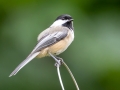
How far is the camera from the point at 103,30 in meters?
4.57

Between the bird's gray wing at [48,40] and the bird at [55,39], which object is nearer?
the bird's gray wing at [48,40]

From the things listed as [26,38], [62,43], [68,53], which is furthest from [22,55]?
[62,43]

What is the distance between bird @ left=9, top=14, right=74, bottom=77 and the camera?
3570mm

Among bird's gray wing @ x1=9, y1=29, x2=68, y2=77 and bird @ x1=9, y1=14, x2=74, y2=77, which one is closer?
bird's gray wing @ x1=9, y1=29, x2=68, y2=77

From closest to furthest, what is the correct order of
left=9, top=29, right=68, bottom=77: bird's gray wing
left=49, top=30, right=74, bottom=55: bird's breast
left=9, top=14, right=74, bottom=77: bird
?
left=9, top=29, right=68, bottom=77: bird's gray wing → left=9, top=14, right=74, bottom=77: bird → left=49, top=30, right=74, bottom=55: bird's breast

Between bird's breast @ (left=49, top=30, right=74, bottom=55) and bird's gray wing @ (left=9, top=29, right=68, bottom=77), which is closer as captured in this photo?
bird's gray wing @ (left=9, top=29, right=68, bottom=77)

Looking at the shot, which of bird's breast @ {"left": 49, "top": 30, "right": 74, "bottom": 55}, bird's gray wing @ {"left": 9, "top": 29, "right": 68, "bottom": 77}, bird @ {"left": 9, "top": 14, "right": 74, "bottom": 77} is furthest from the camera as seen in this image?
bird's breast @ {"left": 49, "top": 30, "right": 74, "bottom": 55}

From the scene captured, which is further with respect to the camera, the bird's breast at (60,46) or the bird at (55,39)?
the bird's breast at (60,46)

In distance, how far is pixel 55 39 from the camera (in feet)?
12.3

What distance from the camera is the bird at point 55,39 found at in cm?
357

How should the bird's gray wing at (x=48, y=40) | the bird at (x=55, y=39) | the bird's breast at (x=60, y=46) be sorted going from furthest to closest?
the bird's breast at (x=60, y=46)
the bird at (x=55, y=39)
the bird's gray wing at (x=48, y=40)

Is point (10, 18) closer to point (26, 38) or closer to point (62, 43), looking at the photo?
point (26, 38)

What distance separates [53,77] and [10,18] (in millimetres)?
818

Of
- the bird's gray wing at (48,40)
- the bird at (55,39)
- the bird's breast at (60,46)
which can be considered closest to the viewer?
the bird's gray wing at (48,40)
